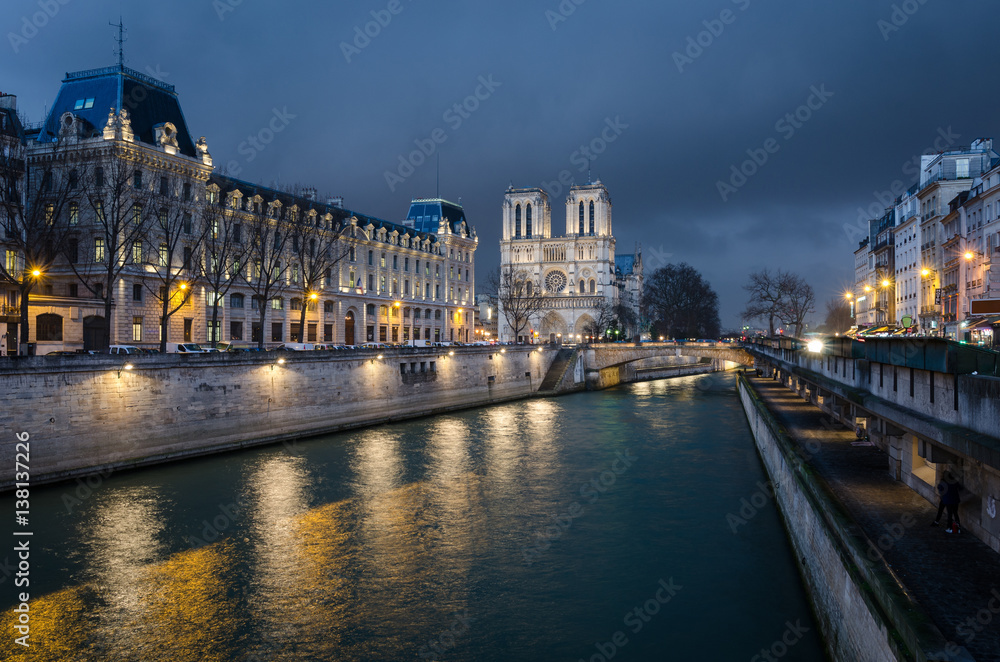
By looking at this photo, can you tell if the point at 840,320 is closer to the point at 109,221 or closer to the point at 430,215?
the point at 430,215

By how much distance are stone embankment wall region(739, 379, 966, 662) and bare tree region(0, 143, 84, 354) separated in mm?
30931

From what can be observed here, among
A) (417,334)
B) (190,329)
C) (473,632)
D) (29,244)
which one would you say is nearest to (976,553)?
(473,632)

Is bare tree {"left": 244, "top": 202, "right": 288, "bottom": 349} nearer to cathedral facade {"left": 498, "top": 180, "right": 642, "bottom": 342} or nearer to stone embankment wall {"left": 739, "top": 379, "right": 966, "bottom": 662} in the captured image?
stone embankment wall {"left": 739, "top": 379, "right": 966, "bottom": 662}

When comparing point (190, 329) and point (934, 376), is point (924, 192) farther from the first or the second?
point (190, 329)

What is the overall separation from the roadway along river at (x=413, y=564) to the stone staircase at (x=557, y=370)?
36.1m

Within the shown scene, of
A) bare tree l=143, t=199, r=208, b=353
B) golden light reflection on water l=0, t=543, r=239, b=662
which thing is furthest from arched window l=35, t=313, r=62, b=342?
golden light reflection on water l=0, t=543, r=239, b=662

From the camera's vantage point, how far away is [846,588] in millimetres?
10914

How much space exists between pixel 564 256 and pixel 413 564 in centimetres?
11973

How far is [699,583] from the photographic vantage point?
53.3ft

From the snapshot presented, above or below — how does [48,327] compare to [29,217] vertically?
below

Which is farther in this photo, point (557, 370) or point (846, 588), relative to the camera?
point (557, 370)

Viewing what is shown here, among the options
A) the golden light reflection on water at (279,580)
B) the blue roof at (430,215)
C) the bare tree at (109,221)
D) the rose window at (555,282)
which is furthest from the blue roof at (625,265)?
the golden light reflection on water at (279,580)

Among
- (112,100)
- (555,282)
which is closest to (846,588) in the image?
(112,100)

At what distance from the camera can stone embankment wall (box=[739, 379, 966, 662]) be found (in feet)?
26.9
